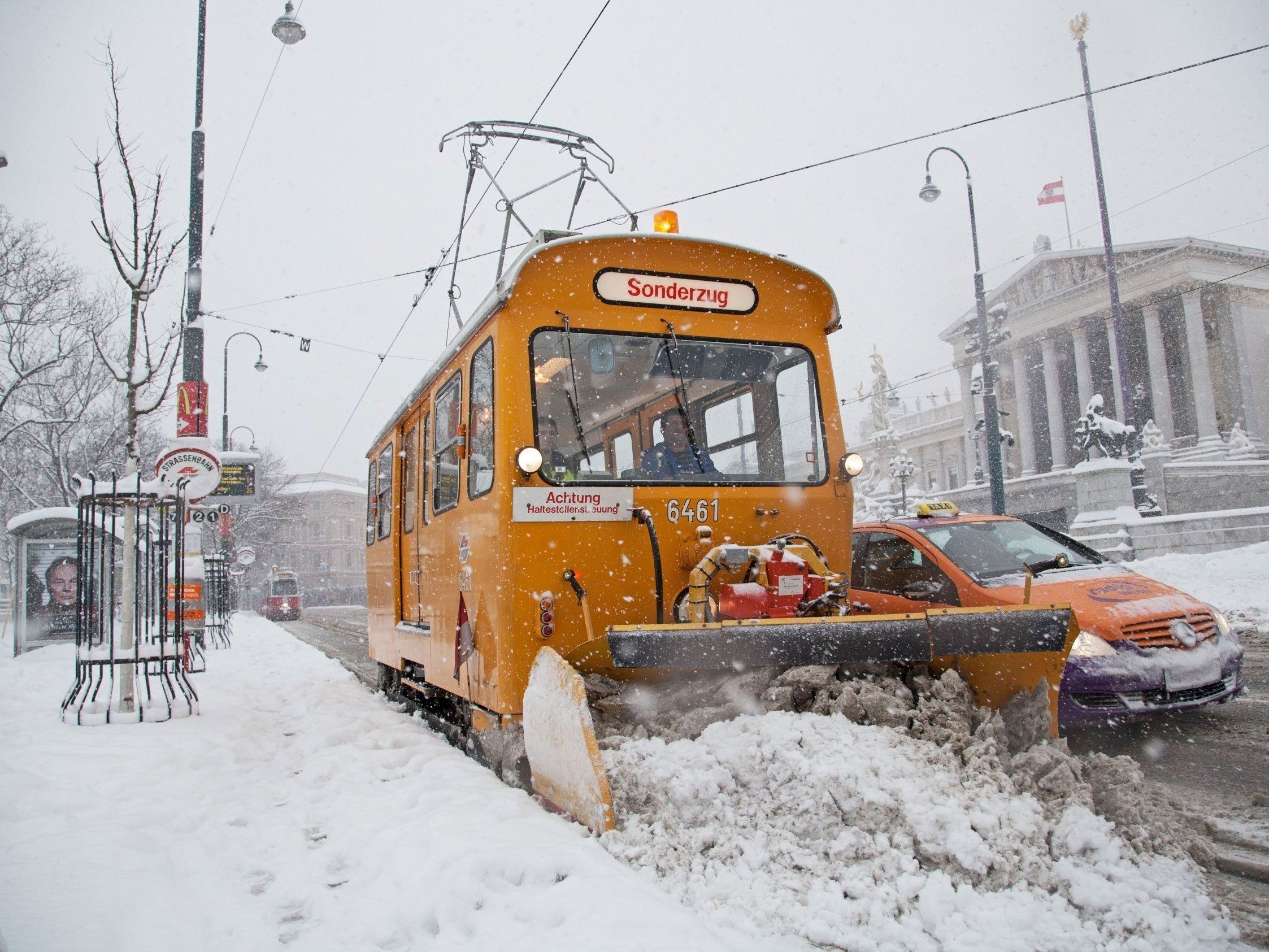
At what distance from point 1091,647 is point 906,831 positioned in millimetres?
3173

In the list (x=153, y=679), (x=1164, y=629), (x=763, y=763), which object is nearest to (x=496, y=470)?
(x=763, y=763)

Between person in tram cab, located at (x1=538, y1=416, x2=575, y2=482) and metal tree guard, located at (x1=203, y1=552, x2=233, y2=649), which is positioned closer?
person in tram cab, located at (x1=538, y1=416, x2=575, y2=482)

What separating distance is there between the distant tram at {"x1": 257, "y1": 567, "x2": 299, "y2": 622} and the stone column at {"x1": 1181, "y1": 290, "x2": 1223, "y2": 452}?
4408 centimetres

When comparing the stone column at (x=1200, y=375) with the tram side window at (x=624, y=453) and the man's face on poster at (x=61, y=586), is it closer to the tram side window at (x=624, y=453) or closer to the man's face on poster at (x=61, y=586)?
the tram side window at (x=624, y=453)

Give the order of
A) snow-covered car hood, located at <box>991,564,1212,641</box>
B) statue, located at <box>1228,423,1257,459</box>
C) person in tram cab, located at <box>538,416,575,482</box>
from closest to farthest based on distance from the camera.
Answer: person in tram cab, located at <box>538,416,575,482</box> < snow-covered car hood, located at <box>991,564,1212,641</box> < statue, located at <box>1228,423,1257,459</box>

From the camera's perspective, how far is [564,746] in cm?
375

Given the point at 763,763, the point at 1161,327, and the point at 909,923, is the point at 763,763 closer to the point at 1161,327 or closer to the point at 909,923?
the point at 909,923

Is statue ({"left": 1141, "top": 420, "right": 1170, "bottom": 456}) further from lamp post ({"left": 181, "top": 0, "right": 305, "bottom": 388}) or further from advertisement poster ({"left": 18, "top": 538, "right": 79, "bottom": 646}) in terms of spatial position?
advertisement poster ({"left": 18, "top": 538, "right": 79, "bottom": 646})

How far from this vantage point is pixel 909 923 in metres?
2.77

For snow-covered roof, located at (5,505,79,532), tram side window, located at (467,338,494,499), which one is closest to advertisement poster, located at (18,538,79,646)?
snow-covered roof, located at (5,505,79,532)


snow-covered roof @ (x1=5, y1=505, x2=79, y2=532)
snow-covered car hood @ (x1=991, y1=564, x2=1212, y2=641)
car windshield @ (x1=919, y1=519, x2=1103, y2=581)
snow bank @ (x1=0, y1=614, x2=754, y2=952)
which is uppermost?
snow-covered roof @ (x1=5, y1=505, x2=79, y2=532)

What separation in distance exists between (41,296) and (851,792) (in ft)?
69.0

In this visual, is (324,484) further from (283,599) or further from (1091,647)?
(1091,647)

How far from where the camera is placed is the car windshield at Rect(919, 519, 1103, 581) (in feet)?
22.4
